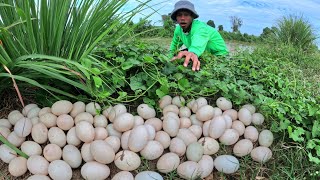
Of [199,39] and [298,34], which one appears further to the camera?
[298,34]

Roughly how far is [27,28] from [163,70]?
82 cm

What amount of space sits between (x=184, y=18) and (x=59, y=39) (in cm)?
166

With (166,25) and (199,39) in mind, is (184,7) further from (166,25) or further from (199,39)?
(199,39)

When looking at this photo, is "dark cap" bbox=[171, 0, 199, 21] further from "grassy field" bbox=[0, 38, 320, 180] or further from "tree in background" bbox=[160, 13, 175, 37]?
"grassy field" bbox=[0, 38, 320, 180]

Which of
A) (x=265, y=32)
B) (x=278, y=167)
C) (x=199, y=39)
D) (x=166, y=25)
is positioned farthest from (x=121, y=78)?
(x=265, y=32)

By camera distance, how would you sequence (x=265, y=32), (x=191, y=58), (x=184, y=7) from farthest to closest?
1. (x=265, y=32)
2. (x=184, y=7)
3. (x=191, y=58)

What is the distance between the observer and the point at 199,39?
3135 mm

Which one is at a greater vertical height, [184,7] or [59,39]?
[184,7]

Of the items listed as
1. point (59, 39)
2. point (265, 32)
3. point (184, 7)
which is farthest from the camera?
point (265, 32)

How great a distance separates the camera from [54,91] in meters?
2.23

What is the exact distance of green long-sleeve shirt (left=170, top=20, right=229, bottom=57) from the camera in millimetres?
3027

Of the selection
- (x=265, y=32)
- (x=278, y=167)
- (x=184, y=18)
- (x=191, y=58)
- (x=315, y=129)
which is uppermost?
(x=184, y=18)

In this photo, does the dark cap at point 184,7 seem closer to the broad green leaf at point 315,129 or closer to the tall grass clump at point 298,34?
the broad green leaf at point 315,129

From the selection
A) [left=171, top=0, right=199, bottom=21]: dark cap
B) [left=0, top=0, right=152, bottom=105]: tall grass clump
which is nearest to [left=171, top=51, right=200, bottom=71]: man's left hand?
[left=0, top=0, right=152, bottom=105]: tall grass clump
